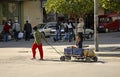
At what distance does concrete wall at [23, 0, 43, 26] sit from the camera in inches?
1951

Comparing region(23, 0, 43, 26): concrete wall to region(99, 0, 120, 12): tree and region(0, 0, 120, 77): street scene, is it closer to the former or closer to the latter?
region(0, 0, 120, 77): street scene

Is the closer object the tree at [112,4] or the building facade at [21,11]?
the tree at [112,4]

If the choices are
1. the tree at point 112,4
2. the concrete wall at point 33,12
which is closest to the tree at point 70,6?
the tree at point 112,4

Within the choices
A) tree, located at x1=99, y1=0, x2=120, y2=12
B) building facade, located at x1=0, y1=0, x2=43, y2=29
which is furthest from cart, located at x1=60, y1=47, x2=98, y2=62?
building facade, located at x1=0, y1=0, x2=43, y2=29

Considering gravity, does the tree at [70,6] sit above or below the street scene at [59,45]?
above

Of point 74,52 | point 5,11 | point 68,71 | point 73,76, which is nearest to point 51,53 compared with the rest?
point 74,52

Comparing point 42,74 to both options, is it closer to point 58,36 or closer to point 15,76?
point 15,76

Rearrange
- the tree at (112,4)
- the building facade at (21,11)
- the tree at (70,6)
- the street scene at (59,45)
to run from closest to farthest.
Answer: the street scene at (59,45) → the tree at (112,4) → the tree at (70,6) → the building facade at (21,11)

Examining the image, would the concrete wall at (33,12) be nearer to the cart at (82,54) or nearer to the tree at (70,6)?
the tree at (70,6)

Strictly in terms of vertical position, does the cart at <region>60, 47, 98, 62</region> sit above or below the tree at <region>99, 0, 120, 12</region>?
below

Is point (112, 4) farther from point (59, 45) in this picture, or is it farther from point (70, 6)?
point (59, 45)

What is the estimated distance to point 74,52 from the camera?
19031mm

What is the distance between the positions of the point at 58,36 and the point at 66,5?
10.3m

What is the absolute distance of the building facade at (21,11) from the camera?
46.5m
